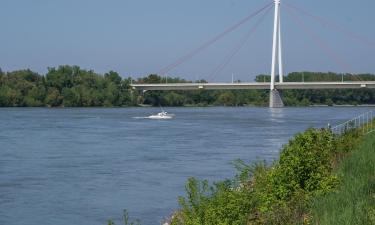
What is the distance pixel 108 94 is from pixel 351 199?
80.9m

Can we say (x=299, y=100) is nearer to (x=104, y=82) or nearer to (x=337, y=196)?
(x=104, y=82)

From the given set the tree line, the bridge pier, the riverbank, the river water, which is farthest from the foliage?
the tree line

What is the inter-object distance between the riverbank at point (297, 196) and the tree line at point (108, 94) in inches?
2965

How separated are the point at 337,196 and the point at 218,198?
53.7 inches

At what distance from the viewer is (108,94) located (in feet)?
287

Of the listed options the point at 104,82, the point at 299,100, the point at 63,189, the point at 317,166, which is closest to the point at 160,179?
the point at 63,189

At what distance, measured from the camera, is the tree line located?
278ft

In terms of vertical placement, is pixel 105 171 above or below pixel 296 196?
below

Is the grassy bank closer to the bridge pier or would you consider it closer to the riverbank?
the riverbank

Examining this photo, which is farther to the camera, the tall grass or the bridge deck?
the bridge deck

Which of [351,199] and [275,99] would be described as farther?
[275,99]

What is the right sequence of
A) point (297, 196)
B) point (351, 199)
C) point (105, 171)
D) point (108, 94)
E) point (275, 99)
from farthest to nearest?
point (108, 94)
point (275, 99)
point (105, 171)
point (297, 196)
point (351, 199)

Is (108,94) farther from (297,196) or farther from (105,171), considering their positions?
(297,196)

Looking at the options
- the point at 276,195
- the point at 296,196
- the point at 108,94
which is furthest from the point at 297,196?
the point at 108,94
